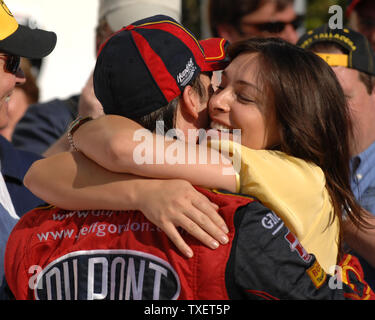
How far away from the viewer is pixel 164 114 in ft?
5.61

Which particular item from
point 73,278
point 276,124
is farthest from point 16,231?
point 276,124

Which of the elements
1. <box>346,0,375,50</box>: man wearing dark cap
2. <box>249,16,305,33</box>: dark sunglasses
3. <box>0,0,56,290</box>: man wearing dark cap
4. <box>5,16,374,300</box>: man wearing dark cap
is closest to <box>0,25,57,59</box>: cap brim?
<box>0,0,56,290</box>: man wearing dark cap

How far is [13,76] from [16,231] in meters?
0.87

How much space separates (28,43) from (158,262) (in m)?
1.32

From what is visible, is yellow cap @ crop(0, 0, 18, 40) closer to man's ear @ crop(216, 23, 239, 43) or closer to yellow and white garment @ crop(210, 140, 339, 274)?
yellow and white garment @ crop(210, 140, 339, 274)

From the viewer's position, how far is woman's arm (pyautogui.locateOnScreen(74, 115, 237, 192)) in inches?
60.1

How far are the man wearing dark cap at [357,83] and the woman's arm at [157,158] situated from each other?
1.20m

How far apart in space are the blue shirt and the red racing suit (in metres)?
0.91

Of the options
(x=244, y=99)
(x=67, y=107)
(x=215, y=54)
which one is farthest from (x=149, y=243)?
(x=67, y=107)

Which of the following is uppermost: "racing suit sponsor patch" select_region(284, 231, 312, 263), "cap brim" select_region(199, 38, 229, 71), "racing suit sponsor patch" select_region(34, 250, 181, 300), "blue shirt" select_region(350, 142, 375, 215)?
"cap brim" select_region(199, 38, 229, 71)

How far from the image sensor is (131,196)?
1549 millimetres

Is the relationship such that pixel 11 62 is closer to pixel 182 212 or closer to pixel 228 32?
pixel 182 212

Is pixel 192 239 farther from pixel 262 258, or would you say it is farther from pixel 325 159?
pixel 325 159

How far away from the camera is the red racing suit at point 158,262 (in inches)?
56.5
